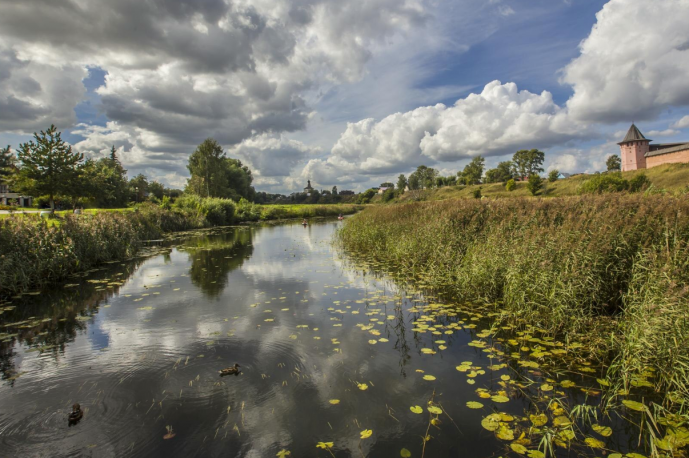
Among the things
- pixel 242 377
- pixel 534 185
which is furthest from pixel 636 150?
pixel 242 377

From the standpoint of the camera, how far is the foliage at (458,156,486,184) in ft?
309

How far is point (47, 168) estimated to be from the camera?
84.2 feet

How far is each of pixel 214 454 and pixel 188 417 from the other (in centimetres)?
76

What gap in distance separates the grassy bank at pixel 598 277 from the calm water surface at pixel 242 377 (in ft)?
3.40

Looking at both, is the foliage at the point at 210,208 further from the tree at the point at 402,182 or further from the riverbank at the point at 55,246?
the tree at the point at 402,182

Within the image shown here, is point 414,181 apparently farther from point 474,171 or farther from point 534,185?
point 534,185

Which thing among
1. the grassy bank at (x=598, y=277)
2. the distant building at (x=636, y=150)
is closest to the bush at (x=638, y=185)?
the grassy bank at (x=598, y=277)

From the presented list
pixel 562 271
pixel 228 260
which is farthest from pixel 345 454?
pixel 228 260

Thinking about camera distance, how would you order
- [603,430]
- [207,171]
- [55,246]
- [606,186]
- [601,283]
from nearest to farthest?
1. [603,430]
2. [601,283]
3. [55,246]
4. [606,186]
5. [207,171]

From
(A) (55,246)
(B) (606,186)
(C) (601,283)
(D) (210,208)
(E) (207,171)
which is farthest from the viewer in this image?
(E) (207,171)

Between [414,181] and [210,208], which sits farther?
[414,181]

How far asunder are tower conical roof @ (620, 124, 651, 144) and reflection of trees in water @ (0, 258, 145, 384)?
93.7m

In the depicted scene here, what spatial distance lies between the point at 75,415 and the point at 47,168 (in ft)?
99.5

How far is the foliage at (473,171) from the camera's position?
309 feet
